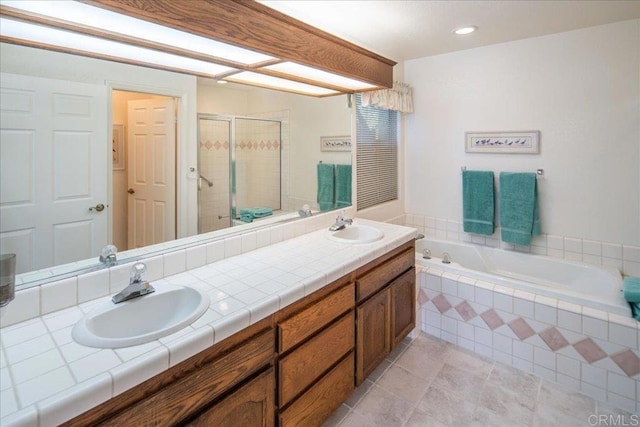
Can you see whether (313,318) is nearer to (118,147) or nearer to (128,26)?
(118,147)

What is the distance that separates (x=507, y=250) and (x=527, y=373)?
3.59 feet

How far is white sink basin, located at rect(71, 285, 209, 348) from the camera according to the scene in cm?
104

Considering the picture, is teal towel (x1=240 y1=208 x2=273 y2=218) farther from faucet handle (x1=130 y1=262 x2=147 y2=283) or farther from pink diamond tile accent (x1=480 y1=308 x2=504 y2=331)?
pink diamond tile accent (x1=480 y1=308 x2=504 y2=331)

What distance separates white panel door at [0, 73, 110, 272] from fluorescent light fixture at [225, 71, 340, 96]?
661mm

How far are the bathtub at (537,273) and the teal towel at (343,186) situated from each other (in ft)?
2.54

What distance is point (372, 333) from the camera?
199 cm

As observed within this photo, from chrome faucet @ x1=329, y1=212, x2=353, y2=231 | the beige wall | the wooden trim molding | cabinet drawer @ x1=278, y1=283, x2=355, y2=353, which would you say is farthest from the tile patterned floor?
the wooden trim molding

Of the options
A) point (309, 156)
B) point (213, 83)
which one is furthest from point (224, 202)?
point (309, 156)

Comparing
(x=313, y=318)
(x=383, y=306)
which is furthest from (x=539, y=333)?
(x=313, y=318)

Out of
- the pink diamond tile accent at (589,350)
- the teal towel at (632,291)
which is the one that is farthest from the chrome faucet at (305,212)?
the teal towel at (632,291)

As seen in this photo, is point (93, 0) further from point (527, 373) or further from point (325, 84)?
point (527, 373)

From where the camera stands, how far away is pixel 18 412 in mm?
752

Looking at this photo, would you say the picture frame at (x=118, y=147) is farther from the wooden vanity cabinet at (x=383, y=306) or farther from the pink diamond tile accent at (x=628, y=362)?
the pink diamond tile accent at (x=628, y=362)

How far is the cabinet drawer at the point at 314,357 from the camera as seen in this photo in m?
1.42
